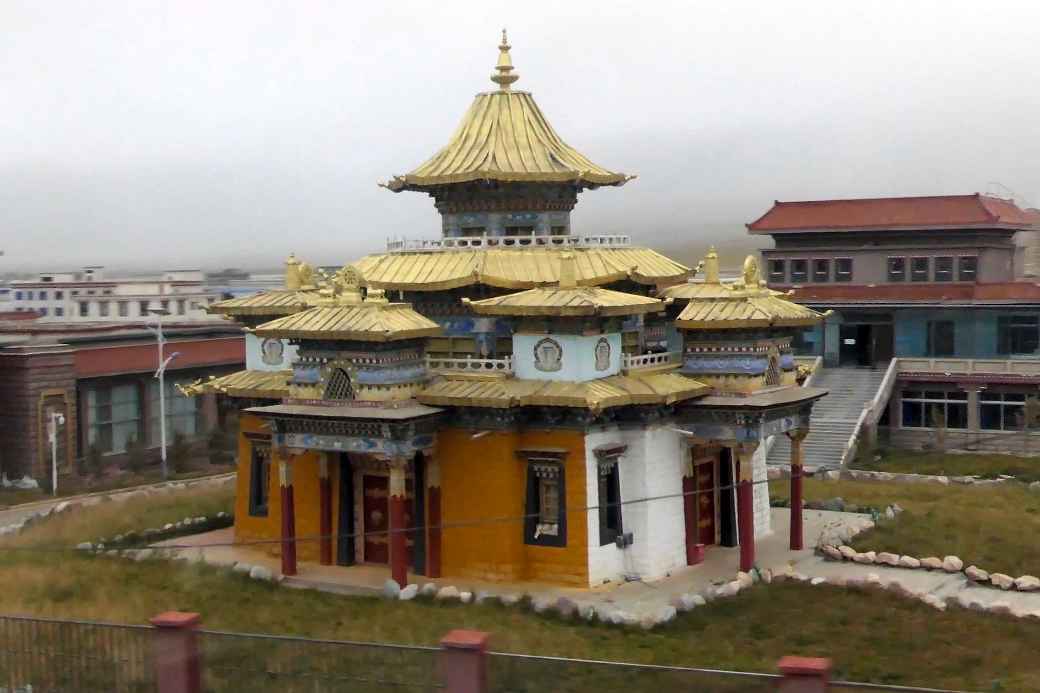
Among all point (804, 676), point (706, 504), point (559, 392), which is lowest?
point (706, 504)

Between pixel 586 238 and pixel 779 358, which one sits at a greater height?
pixel 586 238

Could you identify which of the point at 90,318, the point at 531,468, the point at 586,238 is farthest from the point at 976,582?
the point at 90,318

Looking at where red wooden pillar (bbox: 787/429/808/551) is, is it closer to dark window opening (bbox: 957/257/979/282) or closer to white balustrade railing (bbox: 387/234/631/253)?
white balustrade railing (bbox: 387/234/631/253)

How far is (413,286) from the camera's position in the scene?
1198 inches

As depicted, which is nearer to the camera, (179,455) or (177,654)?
(177,654)

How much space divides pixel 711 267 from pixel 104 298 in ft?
199

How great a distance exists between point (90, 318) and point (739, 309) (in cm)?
6398

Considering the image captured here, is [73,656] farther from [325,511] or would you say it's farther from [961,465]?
[961,465]

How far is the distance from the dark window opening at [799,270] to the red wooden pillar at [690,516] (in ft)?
106

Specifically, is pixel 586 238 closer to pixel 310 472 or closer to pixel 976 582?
pixel 310 472

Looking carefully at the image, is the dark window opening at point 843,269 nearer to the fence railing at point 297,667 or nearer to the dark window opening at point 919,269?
the dark window opening at point 919,269

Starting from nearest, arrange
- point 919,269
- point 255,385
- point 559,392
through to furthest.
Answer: point 559,392 < point 255,385 < point 919,269

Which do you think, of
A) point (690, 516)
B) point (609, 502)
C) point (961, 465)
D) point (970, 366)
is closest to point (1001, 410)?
point (970, 366)

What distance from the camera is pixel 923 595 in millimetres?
25531
